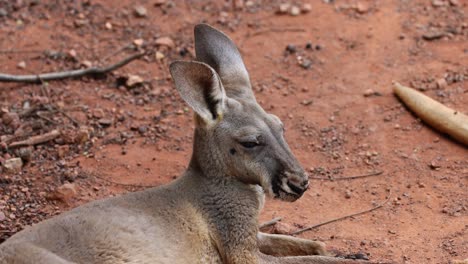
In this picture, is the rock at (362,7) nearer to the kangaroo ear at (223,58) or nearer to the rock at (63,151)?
the kangaroo ear at (223,58)

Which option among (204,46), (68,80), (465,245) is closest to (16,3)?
(68,80)

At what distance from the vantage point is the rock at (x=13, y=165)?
7.39 meters

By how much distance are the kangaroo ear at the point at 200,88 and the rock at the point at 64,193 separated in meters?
1.64

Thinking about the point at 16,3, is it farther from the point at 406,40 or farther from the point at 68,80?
the point at 406,40

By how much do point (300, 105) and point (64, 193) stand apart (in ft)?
8.33

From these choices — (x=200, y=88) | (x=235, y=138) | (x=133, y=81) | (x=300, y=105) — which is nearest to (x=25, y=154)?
(x=133, y=81)

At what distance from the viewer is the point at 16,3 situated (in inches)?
396

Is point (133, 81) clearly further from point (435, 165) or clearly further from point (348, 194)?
point (435, 165)

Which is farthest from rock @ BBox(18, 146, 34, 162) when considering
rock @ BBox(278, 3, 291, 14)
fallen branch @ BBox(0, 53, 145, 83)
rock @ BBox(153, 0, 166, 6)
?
rock @ BBox(278, 3, 291, 14)

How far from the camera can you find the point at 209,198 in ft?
19.6

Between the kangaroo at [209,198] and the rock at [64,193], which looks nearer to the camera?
the kangaroo at [209,198]

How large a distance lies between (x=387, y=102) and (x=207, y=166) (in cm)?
296

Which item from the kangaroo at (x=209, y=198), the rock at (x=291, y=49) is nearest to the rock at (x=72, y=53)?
the rock at (x=291, y=49)

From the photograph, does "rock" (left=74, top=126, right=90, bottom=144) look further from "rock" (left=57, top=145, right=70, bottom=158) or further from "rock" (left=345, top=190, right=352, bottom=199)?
"rock" (left=345, top=190, right=352, bottom=199)
